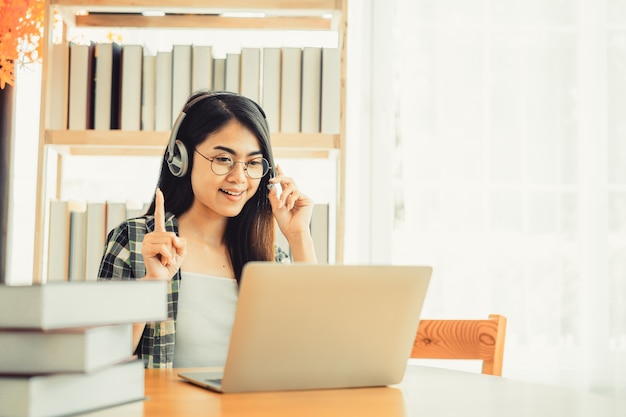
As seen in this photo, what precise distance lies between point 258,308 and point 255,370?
3.3 inches

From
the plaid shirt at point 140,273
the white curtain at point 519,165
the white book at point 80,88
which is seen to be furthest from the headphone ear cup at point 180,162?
the white curtain at point 519,165

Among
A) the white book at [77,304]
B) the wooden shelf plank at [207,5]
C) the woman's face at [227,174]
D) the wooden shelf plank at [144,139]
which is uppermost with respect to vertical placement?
the wooden shelf plank at [207,5]

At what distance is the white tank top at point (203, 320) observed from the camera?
59.3 inches

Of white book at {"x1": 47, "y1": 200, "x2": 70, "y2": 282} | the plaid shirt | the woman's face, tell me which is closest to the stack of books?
the plaid shirt

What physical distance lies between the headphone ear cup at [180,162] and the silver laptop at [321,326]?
2.59ft

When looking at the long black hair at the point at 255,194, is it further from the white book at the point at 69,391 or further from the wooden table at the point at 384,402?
the white book at the point at 69,391

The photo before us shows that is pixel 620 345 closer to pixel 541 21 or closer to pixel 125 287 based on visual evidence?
pixel 541 21

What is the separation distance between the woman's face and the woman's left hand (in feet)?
0.32

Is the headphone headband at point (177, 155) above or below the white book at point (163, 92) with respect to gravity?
below

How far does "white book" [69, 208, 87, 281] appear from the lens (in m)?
2.07

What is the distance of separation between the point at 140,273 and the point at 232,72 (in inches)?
31.5

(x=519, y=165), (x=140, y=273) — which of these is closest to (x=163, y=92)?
(x=140, y=273)

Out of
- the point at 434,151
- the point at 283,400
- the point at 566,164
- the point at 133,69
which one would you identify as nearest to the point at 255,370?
the point at 283,400

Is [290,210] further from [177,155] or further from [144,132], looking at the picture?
[144,132]
